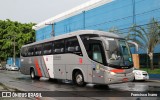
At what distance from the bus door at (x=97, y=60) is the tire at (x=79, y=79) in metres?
1.34

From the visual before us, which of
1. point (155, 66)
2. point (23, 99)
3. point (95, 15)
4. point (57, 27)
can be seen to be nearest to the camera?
point (23, 99)

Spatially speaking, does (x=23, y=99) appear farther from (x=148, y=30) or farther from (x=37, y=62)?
(x=148, y=30)

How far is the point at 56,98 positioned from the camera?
13.1m

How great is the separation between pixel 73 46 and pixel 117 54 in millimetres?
3712

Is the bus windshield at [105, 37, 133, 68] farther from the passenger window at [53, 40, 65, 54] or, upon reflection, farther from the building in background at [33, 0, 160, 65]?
the building in background at [33, 0, 160, 65]

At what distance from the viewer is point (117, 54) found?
16.7 meters

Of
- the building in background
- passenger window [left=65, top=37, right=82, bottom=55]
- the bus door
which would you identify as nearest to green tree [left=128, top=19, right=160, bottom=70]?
the building in background

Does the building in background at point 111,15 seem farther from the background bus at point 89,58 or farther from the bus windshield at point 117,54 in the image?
the bus windshield at point 117,54

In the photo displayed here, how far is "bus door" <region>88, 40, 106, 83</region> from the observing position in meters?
16.7

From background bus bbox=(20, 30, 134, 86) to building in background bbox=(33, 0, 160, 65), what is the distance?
15397 millimetres

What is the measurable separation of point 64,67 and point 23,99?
8.63m

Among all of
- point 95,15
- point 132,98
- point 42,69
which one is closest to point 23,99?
point 132,98

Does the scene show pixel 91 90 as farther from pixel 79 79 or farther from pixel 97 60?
pixel 79 79

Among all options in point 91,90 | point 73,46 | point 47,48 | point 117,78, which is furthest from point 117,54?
point 47,48
